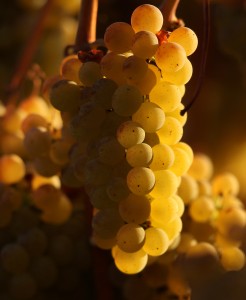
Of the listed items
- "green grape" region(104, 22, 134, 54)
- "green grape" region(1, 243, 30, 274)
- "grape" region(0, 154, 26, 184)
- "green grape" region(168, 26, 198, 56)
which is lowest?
"green grape" region(1, 243, 30, 274)

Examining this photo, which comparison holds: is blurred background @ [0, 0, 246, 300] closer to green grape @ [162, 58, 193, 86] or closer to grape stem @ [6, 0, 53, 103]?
grape stem @ [6, 0, 53, 103]

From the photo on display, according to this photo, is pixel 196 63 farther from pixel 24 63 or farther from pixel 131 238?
pixel 131 238

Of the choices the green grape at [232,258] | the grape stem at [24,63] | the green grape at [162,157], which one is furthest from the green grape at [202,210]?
the grape stem at [24,63]

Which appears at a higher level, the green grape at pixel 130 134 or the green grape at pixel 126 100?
the green grape at pixel 126 100

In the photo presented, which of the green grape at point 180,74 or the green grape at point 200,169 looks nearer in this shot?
the green grape at point 180,74

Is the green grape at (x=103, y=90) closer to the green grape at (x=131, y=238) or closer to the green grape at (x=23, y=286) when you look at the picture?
the green grape at (x=131, y=238)

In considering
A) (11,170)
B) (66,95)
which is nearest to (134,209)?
(66,95)

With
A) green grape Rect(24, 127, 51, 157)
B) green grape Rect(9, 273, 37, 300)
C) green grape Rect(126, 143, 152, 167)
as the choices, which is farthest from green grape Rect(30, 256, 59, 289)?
green grape Rect(126, 143, 152, 167)
